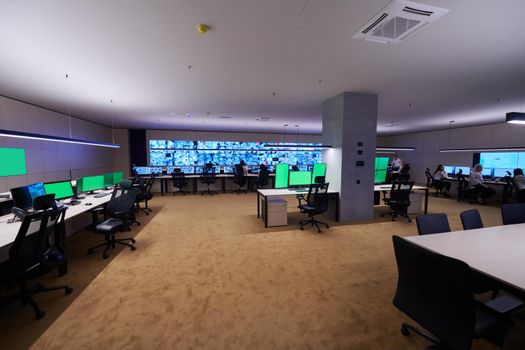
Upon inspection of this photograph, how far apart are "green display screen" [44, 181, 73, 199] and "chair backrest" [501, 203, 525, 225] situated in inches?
265

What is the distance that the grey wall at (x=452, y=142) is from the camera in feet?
27.3

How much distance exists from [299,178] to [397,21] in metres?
3.69

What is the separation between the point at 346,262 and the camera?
3246mm

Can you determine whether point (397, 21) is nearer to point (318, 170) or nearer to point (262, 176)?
point (318, 170)

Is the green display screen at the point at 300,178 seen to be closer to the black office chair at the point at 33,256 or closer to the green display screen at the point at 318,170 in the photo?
the green display screen at the point at 318,170

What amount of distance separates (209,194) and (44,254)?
23.7 ft

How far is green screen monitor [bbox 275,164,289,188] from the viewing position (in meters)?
5.30

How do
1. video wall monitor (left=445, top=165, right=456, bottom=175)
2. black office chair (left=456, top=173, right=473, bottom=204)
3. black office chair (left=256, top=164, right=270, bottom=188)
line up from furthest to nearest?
video wall monitor (left=445, top=165, right=456, bottom=175) < black office chair (left=256, top=164, right=270, bottom=188) < black office chair (left=456, top=173, right=473, bottom=204)

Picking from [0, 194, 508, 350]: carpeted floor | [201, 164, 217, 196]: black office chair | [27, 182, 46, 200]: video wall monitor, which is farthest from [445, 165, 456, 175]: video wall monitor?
[27, 182, 46, 200]: video wall monitor

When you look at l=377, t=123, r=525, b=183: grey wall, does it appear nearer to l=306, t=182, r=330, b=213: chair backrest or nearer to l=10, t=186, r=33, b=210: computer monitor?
l=306, t=182, r=330, b=213: chair backrest

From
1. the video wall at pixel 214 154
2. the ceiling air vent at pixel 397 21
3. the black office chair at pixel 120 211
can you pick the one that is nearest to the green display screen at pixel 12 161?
the black office chair at pixel 120 211

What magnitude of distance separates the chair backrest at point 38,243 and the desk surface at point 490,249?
3.54 m

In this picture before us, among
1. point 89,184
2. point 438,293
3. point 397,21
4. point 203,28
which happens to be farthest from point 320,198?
point 89,184

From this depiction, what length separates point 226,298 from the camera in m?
2.44
